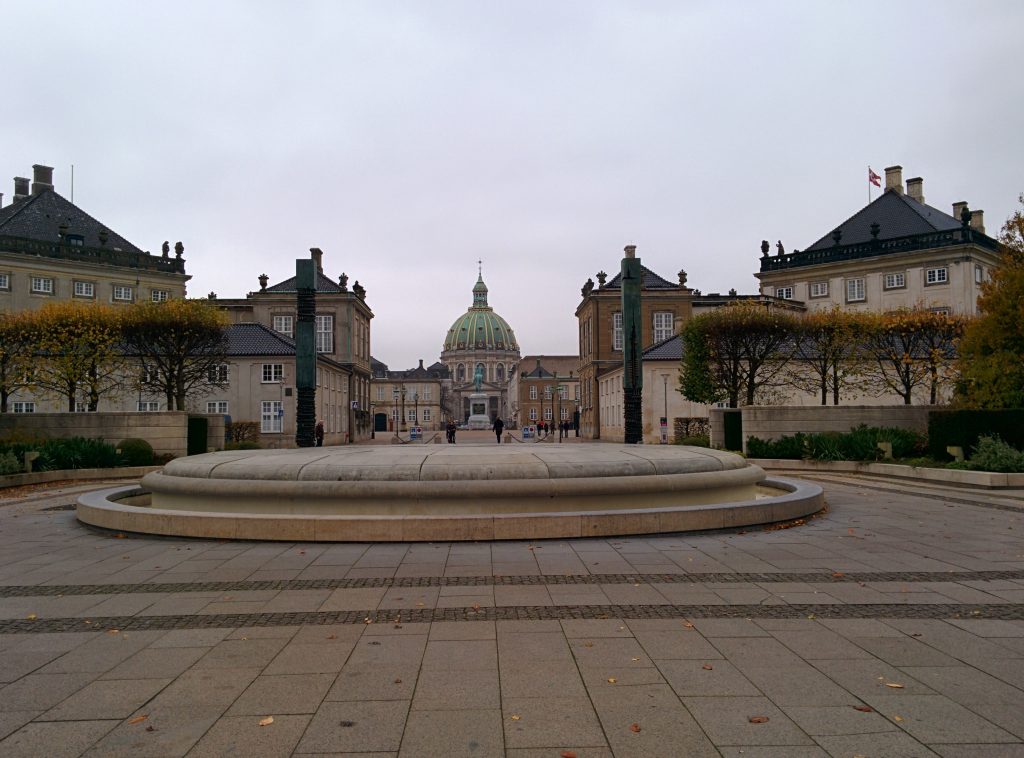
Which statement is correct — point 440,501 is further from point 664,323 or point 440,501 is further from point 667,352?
point 664,323

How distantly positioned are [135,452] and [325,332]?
42.3 metres

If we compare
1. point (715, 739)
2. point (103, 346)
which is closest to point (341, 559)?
point (715, 739)

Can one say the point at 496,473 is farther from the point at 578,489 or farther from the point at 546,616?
the point at 546,616

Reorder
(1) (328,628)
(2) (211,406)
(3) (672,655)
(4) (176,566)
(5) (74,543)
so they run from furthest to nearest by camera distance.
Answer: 1. (2) (211,406)
2. (5) (74,543)
3. (4) (176,566)
4. (1) (328,628)
5. (3) (672,655)

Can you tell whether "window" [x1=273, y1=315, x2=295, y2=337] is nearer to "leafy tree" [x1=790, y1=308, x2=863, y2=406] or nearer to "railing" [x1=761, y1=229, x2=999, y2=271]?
"leafy tree" [x1=790, y1=308, x2=863, y2=406]

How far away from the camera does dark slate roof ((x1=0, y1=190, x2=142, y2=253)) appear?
214ft

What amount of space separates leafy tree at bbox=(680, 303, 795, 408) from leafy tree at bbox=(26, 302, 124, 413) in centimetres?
2753

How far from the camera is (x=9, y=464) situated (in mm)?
20562

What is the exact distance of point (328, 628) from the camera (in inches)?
259

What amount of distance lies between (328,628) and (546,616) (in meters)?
2.05

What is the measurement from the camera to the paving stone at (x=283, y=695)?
476cm

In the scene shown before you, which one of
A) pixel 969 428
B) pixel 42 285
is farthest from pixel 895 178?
pixel 42 285

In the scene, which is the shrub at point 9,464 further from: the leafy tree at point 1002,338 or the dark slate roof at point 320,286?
the dark slate roof at point 320,286

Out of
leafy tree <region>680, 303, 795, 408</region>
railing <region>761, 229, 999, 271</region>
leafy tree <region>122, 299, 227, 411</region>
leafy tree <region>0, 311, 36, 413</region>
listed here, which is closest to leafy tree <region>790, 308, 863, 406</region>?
leafy tree <region>680, 303, 795, 408</region>
